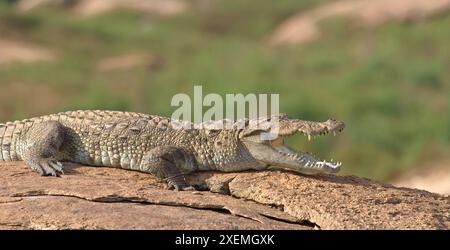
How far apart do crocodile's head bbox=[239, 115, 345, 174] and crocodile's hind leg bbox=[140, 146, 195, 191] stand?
22.7 inches

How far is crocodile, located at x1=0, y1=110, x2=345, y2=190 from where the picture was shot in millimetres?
6848

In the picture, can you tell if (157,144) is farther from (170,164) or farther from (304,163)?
(304,163)

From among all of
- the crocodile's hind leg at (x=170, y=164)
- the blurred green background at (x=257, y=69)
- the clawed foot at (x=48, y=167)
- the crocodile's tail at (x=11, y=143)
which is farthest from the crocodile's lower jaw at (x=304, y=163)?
the blurred green background at (x=257, y=69)

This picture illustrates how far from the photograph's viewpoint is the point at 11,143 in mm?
7812

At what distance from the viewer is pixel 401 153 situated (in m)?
17.2

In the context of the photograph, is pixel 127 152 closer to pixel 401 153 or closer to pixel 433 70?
pixel 401 153

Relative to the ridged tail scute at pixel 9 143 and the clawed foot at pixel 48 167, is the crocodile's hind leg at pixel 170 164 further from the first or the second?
the ridged tail scute at pixel 9 143

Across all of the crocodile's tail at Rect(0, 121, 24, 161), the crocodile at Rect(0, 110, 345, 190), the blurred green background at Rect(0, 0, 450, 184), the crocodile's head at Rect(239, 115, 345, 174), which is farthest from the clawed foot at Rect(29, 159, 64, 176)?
the blurred green background at Rect(0, 0, 450, 184)

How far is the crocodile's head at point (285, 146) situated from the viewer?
668 centimetres

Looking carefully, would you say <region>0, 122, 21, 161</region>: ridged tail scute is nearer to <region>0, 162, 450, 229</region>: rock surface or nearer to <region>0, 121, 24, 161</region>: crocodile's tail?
<region>0, 121, 24, 161</region>: crocodile's tail

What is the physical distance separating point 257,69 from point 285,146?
1825cm

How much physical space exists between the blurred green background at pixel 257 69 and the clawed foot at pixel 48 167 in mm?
10214
